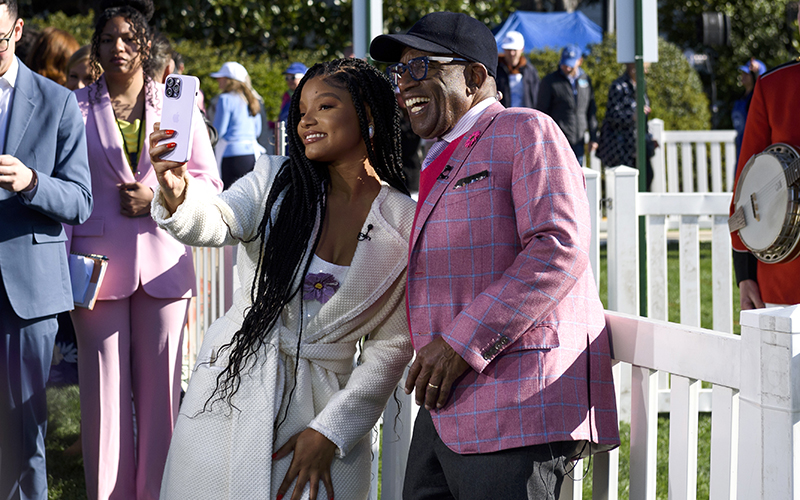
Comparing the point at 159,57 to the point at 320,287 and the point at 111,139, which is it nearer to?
the point at 111,139

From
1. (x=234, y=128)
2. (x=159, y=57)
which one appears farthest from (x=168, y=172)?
(x=234, y=128)

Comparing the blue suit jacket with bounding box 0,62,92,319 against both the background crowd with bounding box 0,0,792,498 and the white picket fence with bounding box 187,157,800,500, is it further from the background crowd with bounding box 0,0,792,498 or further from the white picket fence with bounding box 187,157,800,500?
the white picket fence with bounding box 187,157,800,500

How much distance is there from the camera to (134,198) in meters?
3.68

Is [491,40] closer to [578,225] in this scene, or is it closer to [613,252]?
[578,225]

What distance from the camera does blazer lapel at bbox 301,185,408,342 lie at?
2.45 meters

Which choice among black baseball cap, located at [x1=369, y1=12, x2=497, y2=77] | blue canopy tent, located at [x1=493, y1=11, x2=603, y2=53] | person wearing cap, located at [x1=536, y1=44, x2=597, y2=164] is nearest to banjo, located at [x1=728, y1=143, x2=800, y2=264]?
black baseball cap, located at [x1=369, y1=12, x2=497, y2=77]

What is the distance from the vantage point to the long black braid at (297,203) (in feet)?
7.97

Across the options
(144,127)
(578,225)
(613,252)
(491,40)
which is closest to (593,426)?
(578,225)

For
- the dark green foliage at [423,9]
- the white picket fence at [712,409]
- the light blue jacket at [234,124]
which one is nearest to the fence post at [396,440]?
the white picket fence at [712,409]

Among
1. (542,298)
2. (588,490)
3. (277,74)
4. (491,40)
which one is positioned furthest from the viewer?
(277,74)

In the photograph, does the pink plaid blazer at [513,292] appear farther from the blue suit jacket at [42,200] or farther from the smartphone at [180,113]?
the blue suit jacket at [42,200]

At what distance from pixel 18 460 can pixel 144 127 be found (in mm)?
1477

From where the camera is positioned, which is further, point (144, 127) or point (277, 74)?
point (277, 74)

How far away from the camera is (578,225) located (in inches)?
83.1
